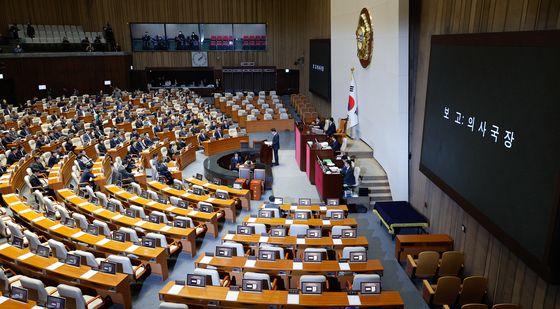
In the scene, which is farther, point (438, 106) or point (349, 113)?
point (349, 113)

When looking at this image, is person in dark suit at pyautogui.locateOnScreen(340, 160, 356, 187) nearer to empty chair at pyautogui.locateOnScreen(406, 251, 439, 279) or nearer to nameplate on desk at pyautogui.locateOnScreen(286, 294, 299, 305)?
empty chair at pyautogui.locateOnScreen(406, 251, 439, 279)

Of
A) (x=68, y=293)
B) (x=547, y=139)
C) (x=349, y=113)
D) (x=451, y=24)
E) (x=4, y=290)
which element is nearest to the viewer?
(x=547, y=139)

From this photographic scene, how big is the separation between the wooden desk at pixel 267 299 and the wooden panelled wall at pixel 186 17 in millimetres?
26787

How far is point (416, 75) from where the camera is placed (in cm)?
1266

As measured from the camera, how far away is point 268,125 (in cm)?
2503

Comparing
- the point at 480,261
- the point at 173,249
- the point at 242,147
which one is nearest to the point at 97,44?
the point at 242,147

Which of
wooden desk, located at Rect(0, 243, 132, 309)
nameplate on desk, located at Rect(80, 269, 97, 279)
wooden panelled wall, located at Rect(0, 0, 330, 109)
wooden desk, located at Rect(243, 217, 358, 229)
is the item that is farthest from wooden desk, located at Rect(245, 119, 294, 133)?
nameplate on desk, located at Rect(80, 269, 97, 279)

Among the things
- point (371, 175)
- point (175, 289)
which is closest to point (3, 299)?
point (175, 289)

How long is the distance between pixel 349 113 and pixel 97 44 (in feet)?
73.9

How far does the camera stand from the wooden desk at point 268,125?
24.9 meters

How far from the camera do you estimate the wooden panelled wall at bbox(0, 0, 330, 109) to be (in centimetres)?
3441

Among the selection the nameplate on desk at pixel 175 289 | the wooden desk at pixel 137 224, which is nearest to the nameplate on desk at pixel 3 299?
the nameplate on desk at pixel 175 289

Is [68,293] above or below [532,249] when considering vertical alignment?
below

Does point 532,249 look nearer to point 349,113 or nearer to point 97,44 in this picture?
point 349,113
